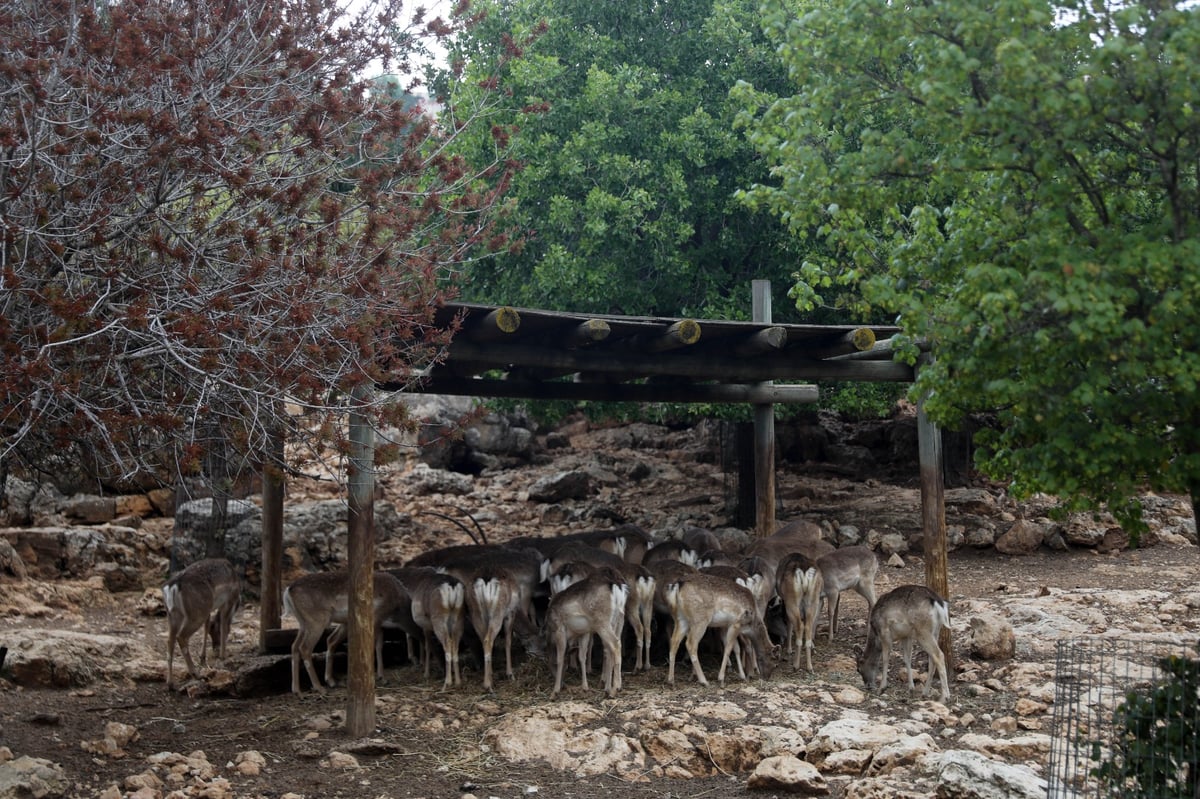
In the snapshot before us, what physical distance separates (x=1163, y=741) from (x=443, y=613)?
7.15m

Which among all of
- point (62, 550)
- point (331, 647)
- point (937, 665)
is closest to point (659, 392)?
point (331, 647)

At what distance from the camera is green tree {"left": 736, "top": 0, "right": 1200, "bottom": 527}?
5773 mm

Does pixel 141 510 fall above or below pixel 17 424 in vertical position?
below

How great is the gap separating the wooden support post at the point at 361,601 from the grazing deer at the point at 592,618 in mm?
2033

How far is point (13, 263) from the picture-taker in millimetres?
7191

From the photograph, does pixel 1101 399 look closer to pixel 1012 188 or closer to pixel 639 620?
pixel 1012 188

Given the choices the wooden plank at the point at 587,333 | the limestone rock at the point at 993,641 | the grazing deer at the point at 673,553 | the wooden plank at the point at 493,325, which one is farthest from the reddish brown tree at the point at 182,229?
the limestone rock at the point at 993,641

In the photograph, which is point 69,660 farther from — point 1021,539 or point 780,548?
point 1021,539

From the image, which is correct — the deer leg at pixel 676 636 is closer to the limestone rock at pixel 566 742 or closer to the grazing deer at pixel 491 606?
the limestone rock at pixel 566 742

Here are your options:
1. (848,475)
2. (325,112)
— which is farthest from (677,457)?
(325,112)

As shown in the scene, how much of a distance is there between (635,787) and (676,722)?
3.37ft

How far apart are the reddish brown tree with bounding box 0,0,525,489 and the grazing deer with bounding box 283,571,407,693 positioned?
3.30 meters

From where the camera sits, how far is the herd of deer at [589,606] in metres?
11.1

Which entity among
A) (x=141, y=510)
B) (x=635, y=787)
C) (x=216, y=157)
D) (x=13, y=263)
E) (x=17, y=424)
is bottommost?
(x=635, y=787)
